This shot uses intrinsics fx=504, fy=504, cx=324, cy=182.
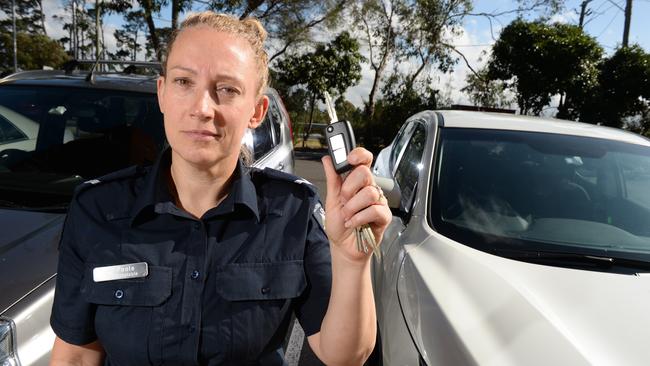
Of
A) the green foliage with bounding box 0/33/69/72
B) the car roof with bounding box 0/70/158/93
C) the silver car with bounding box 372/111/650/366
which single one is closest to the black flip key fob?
the silver car with bounding box 372/111/650/366

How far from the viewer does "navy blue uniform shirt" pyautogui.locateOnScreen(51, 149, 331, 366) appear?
127cm

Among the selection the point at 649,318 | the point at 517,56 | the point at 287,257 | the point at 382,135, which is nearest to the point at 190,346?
the point at 287,257

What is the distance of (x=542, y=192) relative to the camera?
2.51 metres

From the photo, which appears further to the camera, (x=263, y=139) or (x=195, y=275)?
(x=263, y=139)

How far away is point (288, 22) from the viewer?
17.2 metres

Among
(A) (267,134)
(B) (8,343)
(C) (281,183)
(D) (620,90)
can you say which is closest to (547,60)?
(D) (620,90)

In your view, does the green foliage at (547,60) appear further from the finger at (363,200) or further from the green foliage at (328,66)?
the finger at (363,200)

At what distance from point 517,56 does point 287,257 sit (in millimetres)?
14383

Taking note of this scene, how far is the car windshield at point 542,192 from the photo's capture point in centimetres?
224

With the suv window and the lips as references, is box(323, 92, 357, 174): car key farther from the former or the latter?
the suv window

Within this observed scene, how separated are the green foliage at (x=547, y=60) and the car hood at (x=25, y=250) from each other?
543 inches

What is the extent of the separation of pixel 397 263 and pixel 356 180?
130 centimetres

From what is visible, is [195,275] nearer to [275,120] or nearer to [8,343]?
[8,343]

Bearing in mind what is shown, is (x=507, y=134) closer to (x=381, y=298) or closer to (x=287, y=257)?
(x=381, y=298)
